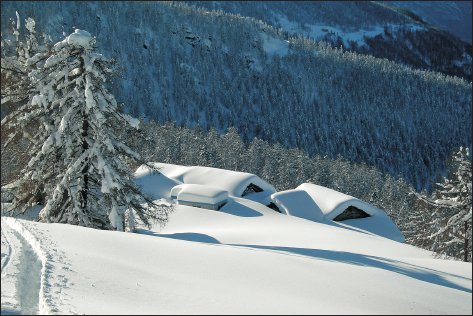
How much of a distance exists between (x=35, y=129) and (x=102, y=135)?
4.35 meters

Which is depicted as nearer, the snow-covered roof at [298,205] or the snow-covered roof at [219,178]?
the snow-covered roof at [298,205]

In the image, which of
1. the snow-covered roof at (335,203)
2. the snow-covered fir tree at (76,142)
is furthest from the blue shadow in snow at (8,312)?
the snow-covered roof at (335,203)

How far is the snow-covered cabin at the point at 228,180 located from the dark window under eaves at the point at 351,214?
6.19 metres

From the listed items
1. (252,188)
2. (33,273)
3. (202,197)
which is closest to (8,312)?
(33,273)

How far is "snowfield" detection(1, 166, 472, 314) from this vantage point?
8.39m

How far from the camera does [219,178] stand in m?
40.9

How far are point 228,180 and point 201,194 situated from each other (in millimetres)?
5664

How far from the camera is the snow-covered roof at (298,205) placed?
121 ft

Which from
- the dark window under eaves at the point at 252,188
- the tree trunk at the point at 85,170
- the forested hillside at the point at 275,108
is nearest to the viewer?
the tree trunk at the point at 85,170

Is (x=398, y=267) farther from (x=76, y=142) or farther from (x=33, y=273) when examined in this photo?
(x=76, y=142)

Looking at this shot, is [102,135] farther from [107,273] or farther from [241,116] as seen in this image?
[241,116]

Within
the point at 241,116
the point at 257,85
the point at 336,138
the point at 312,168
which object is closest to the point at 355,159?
the point at 336,138

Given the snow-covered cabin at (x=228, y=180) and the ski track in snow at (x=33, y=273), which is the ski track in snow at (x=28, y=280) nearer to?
the ski track in snow at (x=33, y=273)

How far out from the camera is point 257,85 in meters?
197
